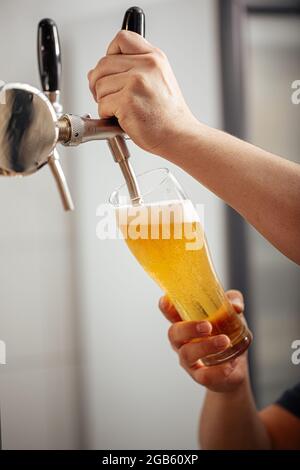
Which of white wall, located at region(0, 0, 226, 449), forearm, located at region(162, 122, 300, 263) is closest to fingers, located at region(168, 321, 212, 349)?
forearm, located at region(162, 122, 300, 263)

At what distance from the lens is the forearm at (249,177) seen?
475mm

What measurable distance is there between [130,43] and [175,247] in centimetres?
19

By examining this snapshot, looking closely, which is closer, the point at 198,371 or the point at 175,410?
the point at 198,371

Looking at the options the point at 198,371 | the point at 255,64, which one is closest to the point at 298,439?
the point at 198,371

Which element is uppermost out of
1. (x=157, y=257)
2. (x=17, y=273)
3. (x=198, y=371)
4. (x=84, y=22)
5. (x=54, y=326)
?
(x=84, y=22)

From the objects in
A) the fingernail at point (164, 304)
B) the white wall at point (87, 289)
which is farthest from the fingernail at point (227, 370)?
the white wall at point (87, 289)

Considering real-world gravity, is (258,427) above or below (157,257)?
below

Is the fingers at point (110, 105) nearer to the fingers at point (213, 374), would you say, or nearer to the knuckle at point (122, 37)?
the knuckle at point (122, 37)

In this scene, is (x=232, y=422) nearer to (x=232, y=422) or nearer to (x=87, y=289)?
(x=232, y=422)

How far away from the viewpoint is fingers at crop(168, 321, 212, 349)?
562 millimetres

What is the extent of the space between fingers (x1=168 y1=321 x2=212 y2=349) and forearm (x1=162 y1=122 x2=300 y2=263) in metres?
0.13

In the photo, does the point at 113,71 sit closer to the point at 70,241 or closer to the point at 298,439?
the point at 298,439

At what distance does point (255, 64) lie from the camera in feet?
4.76

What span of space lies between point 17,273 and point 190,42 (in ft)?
2.28
